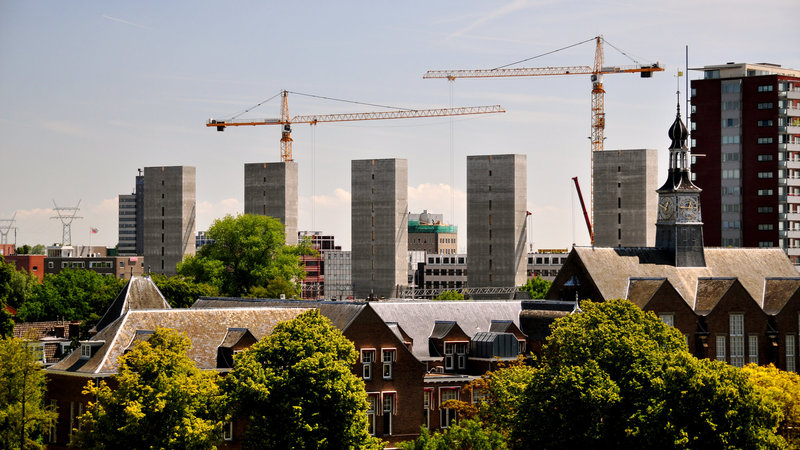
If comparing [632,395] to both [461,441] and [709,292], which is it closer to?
[461,441]

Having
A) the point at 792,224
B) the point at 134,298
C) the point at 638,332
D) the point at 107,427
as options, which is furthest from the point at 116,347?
the point at 792,224

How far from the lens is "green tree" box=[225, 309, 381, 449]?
75188 mm

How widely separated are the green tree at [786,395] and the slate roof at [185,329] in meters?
34.9

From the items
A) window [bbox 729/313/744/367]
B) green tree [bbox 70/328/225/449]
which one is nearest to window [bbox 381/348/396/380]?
green tree [bbox 70/328/225/449]

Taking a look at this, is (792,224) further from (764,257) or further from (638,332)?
(638,332)

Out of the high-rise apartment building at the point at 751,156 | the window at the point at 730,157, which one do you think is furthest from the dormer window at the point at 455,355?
the window at the point at 730,157

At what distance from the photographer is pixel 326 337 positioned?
78688 millimetres

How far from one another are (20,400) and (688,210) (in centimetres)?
6506

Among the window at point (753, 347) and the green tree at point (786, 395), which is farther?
the window at point (753, 347)

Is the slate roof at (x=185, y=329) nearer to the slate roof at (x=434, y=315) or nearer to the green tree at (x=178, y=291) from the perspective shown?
the slate roof at (x=434, y=315)

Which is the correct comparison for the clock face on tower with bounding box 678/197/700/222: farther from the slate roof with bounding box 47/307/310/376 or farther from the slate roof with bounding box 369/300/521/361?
the slate roof with bounding box 47/307/310/376

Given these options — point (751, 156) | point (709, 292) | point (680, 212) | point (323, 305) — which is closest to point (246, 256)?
point (751, 156)

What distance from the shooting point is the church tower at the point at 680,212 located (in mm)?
121625

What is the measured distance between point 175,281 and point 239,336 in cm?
6581
